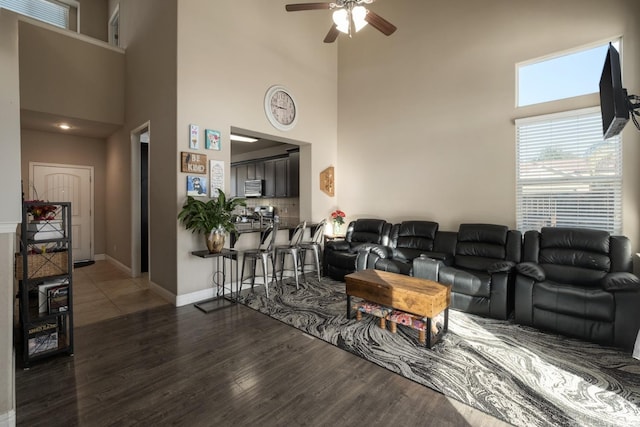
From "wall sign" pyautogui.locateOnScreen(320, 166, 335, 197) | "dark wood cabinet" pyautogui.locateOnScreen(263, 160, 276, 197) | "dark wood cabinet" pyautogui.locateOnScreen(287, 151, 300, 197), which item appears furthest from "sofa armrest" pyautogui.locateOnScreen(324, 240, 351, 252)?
"dark wood cabinet" pyautogui.locateOnScreen(263, 160, 276, 197)

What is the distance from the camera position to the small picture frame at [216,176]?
4.13 meters

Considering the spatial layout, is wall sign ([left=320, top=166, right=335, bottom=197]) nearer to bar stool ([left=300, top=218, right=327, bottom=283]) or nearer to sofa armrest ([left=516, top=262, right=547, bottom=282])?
bar stool ([left=300, top=218, right=327, bottom=283])

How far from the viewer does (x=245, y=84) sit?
15.0 ft

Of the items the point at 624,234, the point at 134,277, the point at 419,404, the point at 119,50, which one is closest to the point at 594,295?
the point at 624,234

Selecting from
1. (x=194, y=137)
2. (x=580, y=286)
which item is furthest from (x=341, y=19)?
(x=580, y=286)

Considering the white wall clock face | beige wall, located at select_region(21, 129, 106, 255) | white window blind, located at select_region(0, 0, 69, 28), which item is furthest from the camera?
beige wall, located at select_region(21, 129, 106, 255)

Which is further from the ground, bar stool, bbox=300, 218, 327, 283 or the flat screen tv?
the flat screen tv

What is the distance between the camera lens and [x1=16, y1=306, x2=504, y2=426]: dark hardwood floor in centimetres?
184

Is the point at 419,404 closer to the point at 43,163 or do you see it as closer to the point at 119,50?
the point at 119,50

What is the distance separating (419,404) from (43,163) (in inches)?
301

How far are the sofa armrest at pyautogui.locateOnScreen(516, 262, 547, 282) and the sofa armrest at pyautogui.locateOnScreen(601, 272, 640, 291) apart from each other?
0.49 m

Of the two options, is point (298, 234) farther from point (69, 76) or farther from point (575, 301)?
point (69, 76)

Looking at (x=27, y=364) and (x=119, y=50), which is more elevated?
(x=119, y=50)

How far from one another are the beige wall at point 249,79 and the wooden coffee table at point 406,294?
2250 millimetres
